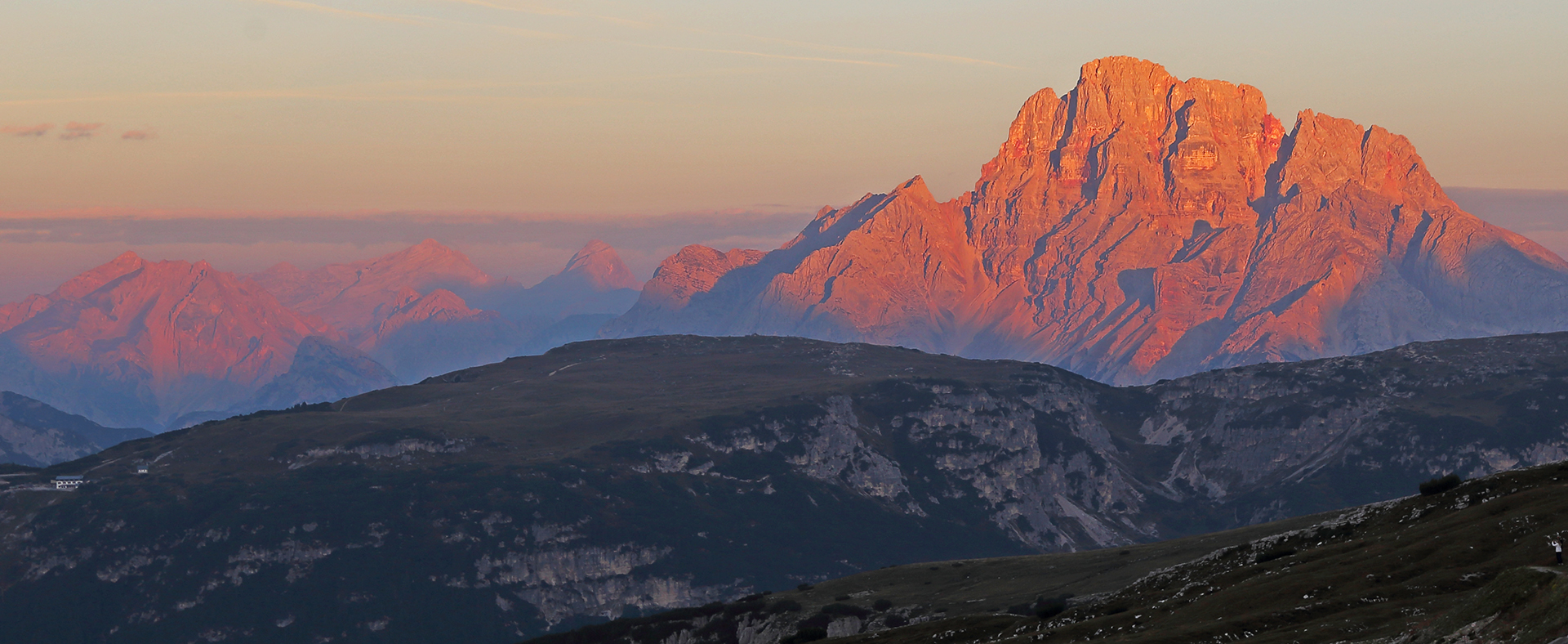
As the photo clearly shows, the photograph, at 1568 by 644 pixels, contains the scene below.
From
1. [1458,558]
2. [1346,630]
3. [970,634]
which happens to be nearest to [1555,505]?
[1458,558]

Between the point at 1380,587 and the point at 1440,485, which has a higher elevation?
the point at 1440,485

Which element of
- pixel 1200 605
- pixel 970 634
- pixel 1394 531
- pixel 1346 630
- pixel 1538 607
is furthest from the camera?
pixel 970 634

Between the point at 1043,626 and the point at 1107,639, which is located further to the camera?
the point at 1043,626

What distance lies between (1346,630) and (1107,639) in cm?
2286

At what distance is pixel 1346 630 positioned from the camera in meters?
95.4

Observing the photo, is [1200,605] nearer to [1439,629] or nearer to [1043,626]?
[1043,626]

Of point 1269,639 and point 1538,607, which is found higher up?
point 1538,607

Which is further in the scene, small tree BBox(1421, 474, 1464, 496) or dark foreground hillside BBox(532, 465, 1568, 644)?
small tree BBox(1421, 474, 1464, 496)

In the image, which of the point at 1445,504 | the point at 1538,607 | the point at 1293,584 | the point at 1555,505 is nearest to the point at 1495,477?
the point at 1445,504

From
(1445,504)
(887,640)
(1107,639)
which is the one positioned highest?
(1445,504)

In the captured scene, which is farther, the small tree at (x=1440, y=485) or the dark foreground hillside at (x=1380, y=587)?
the small tree at (x=1440, y=485)

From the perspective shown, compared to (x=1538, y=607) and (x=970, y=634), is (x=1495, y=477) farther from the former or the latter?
(x=1538, y=607)

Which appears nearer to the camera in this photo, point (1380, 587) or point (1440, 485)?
point (1380, 587)

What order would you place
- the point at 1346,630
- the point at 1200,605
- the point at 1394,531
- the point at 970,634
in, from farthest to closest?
the point at 970,634
the point at 1394,531
the point at 1200,605
the point at 1346,630
